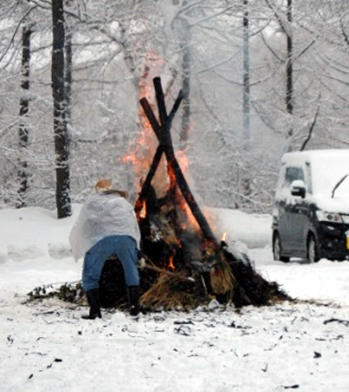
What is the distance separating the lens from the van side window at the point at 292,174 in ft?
60.0

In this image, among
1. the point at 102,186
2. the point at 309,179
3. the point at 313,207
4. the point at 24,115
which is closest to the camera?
the point at 102,186

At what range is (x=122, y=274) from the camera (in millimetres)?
11602

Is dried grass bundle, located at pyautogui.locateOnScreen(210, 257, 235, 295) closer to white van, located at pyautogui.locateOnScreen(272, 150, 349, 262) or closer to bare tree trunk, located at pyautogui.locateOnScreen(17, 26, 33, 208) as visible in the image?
white van, located at pyautogui.locateOnScreen(272, 150, 349, 262)

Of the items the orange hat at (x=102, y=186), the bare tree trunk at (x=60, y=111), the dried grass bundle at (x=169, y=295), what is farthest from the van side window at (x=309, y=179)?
the bare tree trunk at (x=60, y=111)

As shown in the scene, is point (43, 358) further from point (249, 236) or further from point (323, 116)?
point (323, 116)

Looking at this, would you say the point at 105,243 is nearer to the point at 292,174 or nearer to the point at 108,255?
the point at 108,255

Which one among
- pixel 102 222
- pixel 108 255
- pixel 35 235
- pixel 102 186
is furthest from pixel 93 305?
pixel 35 235

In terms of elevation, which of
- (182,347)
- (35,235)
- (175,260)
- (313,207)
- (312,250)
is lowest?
(182,347)

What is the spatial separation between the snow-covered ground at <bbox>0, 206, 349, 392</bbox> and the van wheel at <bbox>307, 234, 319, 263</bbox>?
3.09m

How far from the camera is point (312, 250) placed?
56.5ft

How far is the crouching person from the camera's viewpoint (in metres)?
10.6

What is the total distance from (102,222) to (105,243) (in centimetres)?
24

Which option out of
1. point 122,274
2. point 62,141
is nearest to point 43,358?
point 122,274

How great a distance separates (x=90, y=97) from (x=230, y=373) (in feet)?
81.3
